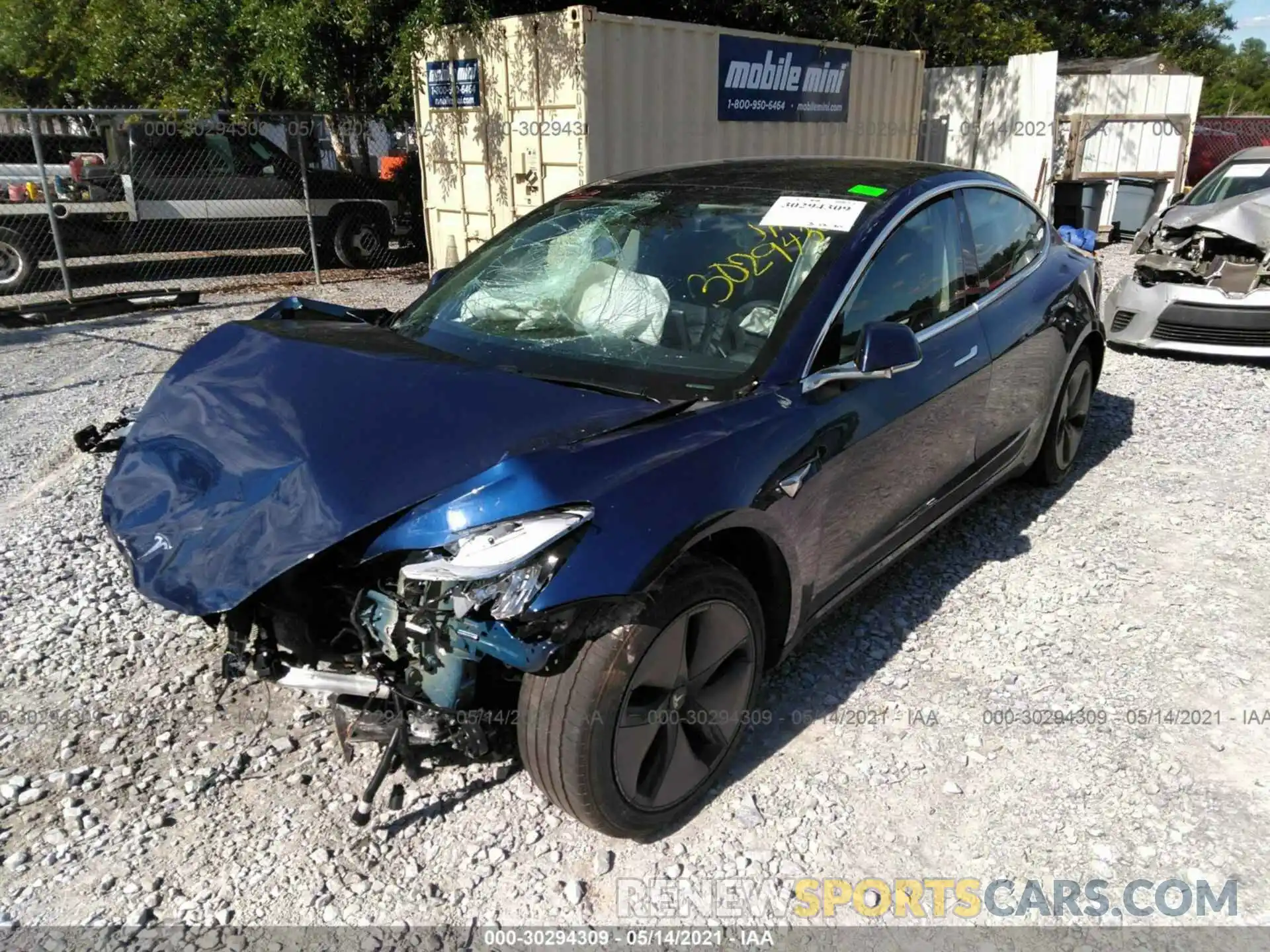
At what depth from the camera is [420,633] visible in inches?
91.8

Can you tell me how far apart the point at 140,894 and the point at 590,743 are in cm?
124

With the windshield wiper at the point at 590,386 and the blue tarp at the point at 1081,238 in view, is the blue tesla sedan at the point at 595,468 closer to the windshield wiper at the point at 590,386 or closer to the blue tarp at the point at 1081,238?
the windshield wiper at the point at 590,386

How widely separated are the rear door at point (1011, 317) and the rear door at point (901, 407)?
0.46 ft

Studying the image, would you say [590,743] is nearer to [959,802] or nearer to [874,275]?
[959,802]

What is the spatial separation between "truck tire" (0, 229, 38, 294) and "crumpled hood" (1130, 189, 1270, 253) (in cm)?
1117

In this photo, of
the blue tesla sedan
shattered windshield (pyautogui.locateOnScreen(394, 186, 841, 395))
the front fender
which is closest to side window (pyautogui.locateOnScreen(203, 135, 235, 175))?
the blue tesla sedan

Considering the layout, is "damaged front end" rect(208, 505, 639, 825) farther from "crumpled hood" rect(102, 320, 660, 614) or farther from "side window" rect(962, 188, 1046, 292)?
"side window" rect(962, 188, 1046, 292)

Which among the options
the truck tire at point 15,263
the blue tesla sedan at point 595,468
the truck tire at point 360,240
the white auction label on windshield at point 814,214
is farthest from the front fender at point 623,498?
the truck tire at point 360,240

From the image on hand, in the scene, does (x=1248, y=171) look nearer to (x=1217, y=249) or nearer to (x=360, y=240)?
(x=1217, y=249)

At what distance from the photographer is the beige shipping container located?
8.55 meters

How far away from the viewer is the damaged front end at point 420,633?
7.22 feet

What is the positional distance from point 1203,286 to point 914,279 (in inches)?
212

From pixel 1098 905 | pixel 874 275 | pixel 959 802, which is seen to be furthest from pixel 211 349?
pixel 1098 905

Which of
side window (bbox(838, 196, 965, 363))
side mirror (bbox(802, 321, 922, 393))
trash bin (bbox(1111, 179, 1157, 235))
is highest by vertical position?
side window (bbox(838, 196, 965, 363))
